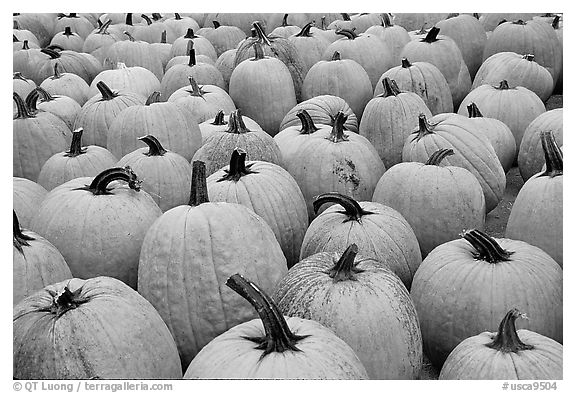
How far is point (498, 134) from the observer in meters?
4.32

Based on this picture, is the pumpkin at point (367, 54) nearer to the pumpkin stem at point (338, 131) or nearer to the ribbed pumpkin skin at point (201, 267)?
the pumpkin stem at point (338, 131)

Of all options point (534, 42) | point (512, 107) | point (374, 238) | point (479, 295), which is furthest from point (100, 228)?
point (534, 42)

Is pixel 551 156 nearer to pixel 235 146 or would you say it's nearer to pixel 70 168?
pixel 235 146

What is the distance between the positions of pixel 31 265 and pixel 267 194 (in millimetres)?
1108

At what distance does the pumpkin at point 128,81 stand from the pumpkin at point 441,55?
1.96 m

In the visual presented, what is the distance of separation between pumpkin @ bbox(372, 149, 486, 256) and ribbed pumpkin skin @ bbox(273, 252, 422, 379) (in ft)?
3.03

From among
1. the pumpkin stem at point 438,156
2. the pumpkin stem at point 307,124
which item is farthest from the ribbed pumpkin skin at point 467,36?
the pumpkin stem at point 438,156

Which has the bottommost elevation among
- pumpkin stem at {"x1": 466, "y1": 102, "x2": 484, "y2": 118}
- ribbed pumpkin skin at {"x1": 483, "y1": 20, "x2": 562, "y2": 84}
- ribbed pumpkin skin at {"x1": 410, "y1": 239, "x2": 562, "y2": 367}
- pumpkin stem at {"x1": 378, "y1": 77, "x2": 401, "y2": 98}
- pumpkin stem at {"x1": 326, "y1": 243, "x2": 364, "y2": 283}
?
ribbed pumpkin skin at {"x1": 410, "y1": 239, "x2": 562, "y2": 367}

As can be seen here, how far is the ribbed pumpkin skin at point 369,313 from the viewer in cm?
235

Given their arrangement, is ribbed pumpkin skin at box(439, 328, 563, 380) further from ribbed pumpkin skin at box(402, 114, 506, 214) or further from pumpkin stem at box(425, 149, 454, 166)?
ribbed pumpkin skin at box(402, 114, 506, 214)

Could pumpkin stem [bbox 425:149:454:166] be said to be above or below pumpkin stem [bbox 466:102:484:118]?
below

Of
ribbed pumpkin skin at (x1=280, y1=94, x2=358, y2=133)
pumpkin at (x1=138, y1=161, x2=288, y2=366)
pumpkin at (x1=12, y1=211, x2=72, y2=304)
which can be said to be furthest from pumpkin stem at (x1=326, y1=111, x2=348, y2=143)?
pumpkin at (x1=12, y1=211, x2=72, y2=304)

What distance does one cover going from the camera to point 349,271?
96.0 inches

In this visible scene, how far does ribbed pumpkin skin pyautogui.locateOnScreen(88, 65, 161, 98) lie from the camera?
522 centimetres
